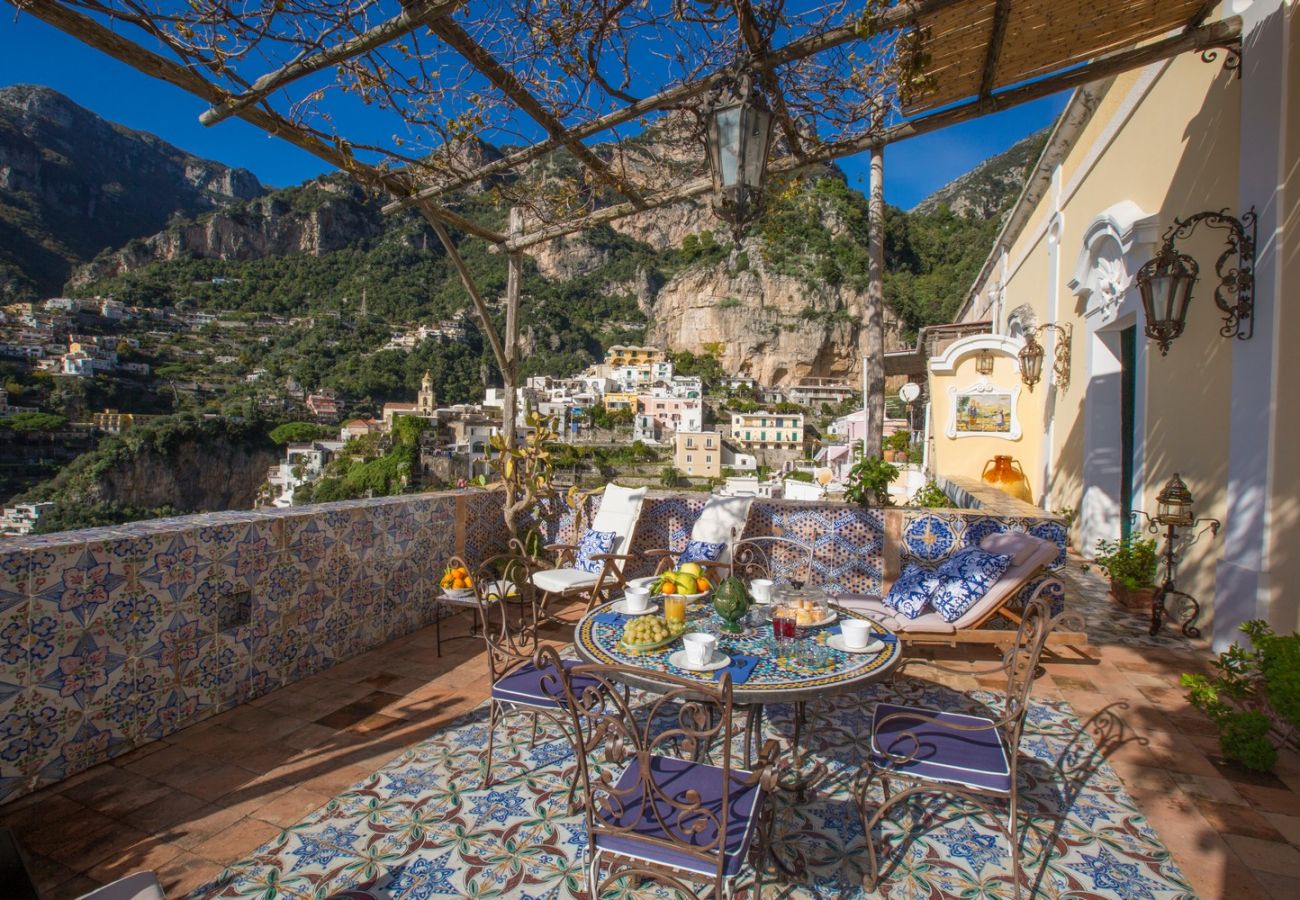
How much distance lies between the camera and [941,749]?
1766 mm

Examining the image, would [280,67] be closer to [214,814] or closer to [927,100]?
[214,814]

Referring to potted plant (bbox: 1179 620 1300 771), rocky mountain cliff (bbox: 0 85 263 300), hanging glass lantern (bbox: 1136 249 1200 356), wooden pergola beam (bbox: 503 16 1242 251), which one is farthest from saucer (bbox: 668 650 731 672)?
rocky mountain cliff (bbox: 0 85 263 300)

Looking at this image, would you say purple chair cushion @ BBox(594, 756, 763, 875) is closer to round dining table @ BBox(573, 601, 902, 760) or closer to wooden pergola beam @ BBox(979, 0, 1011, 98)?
round dining table @ BBox(573, 601, 902, 760)

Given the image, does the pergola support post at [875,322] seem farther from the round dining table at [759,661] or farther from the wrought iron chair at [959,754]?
the wrought iron chair at [959,754]

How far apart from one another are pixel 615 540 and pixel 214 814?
8.29ft

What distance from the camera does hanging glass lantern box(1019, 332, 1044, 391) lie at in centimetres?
784

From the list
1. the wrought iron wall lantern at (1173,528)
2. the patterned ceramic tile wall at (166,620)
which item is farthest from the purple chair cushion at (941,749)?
the wrought iron wall lantern at (1173,528)

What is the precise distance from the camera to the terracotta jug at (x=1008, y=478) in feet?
26.6

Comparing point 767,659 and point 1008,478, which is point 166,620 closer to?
point 767,659

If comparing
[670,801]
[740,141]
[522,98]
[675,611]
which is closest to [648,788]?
A: [670,801]

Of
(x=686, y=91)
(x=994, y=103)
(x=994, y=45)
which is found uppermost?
(x=994, y=45)

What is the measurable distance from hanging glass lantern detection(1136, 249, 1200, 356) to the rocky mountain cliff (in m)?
73.1

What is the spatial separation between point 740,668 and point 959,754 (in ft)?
2.14

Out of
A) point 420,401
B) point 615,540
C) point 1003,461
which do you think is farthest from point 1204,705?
point 420,401
